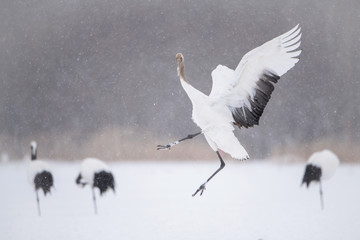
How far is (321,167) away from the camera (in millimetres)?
2854

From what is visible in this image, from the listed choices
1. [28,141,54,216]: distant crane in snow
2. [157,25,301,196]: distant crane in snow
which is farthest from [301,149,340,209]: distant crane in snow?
[28,141,54,216]: distant crane in snow

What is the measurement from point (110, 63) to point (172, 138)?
644 mm

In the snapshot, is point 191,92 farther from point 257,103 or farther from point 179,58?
point 257,103

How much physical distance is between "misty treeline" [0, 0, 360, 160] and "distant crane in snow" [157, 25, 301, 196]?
0.20 metres

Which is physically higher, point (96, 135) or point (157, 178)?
point (96, 135)

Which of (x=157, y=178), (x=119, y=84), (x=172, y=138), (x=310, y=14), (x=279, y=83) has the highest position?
(x=310, y=14)

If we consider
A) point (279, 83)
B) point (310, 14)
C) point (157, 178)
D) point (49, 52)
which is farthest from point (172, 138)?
point (310, 14)

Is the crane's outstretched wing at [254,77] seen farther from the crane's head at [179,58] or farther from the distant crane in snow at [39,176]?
the distant crane in snow at [39,176]

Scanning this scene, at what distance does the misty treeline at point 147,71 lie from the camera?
2.89 metres

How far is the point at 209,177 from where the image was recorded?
2.86 meters

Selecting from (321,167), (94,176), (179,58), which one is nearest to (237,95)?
(179,58)

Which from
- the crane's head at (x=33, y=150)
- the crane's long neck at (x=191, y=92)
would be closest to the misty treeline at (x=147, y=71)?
the crane's head at (x=33, y=150)

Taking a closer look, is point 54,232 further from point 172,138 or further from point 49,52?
point 49,52

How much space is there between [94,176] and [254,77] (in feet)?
3.94
